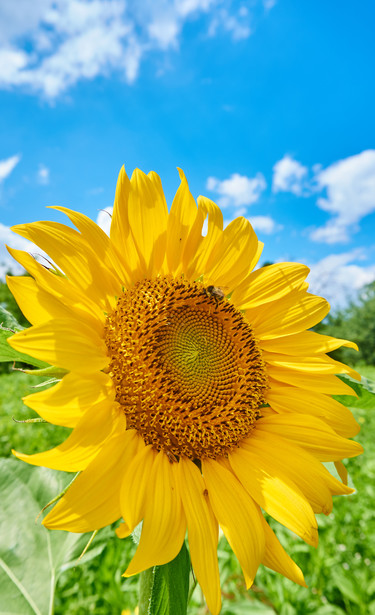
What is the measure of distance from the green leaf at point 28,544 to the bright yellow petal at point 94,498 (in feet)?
1.28

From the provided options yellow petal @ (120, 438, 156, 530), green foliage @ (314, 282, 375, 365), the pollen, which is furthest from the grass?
green foliage @ (314, 282, 375, 365)

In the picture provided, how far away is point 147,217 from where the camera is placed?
142 centimetres

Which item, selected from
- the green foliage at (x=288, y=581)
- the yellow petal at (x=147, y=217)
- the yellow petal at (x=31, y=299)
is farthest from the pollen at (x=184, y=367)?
the green foliage at (x=288, y=581)

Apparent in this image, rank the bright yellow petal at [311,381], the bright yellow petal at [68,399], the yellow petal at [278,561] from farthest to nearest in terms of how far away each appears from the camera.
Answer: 1. the bright yellow petal at [311,381]
2. the yellow petal at [278,561]
3. the bright yellow petal at [68,399]

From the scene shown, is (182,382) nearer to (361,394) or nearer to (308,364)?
(308,364)

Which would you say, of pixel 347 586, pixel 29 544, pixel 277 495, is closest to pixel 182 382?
pixel 277 495

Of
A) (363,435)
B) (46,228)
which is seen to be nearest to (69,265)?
(46,228)

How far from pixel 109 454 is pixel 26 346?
34 centimetres

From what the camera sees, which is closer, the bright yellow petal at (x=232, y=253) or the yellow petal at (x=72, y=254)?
the yellow petal at (x=72, y=254)

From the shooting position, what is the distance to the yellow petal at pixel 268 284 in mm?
1648

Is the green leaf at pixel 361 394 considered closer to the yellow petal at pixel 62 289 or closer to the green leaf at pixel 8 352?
the yellow petal at pixel 62 289

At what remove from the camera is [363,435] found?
27.0 ft

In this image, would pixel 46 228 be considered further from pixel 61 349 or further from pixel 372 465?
pixel 372 465

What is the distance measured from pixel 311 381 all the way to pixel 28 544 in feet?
3.44
